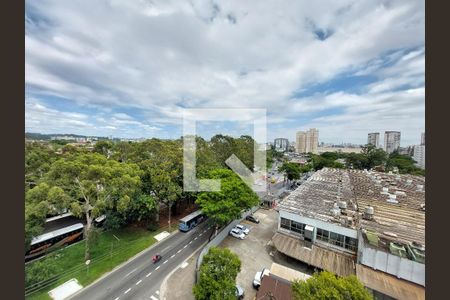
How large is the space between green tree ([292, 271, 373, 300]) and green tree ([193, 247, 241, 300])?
9.88ft

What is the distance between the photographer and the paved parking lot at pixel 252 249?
456 inches

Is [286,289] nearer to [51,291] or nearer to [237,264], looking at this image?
[237,264]

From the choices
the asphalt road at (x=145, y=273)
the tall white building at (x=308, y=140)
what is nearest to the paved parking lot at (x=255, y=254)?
the asphalt road at (x=145, y=273)

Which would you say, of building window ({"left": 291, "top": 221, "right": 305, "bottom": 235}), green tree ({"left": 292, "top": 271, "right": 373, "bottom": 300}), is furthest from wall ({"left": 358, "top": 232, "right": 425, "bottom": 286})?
green tree ({"left": 292, "top": 271, "right": 373, "bottom": 300})

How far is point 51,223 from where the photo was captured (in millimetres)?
16109

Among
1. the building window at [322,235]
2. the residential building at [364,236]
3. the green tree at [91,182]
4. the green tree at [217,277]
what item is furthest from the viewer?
the building window at [322,235]

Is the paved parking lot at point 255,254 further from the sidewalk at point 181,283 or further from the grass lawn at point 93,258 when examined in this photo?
the grass lawn at point 93,258

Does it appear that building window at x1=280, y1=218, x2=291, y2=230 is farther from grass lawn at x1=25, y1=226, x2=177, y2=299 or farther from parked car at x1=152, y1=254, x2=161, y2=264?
grass lawn at x1=25, y1=226, x2=177, y2=299

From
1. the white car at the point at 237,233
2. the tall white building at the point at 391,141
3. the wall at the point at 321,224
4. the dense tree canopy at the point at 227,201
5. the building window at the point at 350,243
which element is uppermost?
the tall white building at the point at 391,141

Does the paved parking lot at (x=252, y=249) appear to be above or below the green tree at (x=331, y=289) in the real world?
below

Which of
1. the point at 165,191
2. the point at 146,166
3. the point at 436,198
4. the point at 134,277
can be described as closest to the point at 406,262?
the point at 436,198

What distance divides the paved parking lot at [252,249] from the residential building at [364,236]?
1461 millimetres

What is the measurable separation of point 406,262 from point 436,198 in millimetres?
5038

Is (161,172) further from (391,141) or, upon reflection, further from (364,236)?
(391,141)
